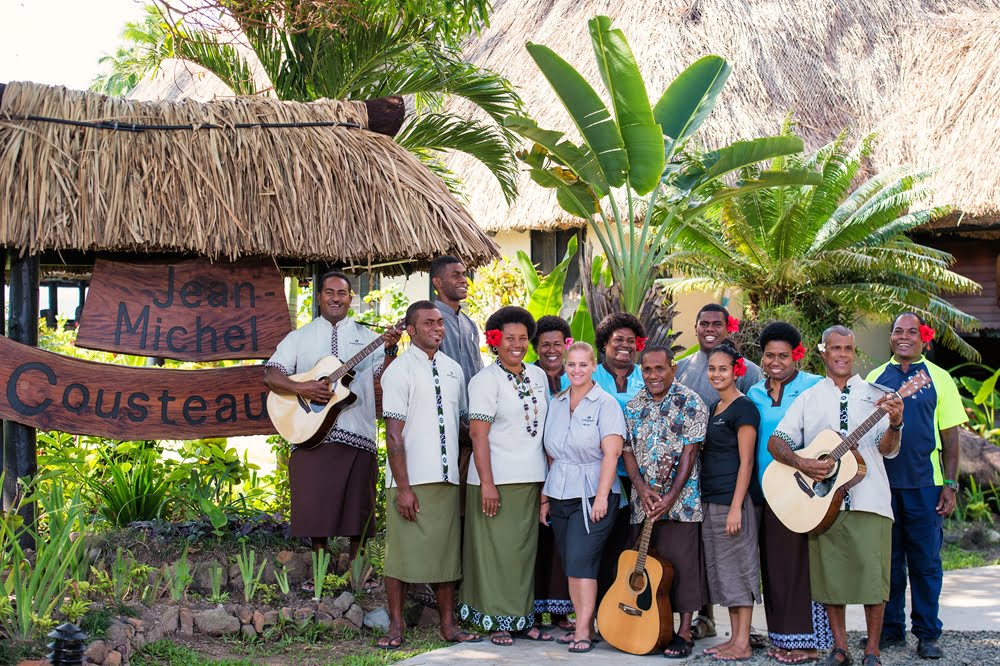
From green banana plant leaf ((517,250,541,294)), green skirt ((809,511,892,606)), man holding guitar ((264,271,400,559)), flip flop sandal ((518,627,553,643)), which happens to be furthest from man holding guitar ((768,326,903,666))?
green banana plant leaf ((517,250,541,294))

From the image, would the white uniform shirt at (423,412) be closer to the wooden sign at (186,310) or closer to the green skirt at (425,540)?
the green skirt at (425,540)

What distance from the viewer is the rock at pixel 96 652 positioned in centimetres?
443

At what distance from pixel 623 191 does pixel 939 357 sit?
14.3ft

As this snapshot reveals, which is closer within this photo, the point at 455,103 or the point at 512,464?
the point at 512,464

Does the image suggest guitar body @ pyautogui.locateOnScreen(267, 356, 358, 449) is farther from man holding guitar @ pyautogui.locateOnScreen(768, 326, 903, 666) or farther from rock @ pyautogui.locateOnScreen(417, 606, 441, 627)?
man holding guitar @ pyautogui.locateOnScreen(768, 326, 903, 666)

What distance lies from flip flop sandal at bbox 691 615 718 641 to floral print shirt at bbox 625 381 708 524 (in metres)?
0.74

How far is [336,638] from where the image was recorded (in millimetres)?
5359

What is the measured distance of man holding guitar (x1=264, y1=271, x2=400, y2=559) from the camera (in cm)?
568

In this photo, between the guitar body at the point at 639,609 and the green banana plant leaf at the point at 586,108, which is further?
the green banana plant leaf at the point at 586,108

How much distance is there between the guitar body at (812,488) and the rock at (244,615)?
8.70 ft

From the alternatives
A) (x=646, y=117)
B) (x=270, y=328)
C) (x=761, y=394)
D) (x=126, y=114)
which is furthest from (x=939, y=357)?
(x=126, y=114)

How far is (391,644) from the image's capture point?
522 cm

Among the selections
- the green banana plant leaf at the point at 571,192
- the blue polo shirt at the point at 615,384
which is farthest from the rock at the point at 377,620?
the green banana plant leaf at the point at 571,192

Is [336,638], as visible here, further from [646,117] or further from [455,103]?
[455,103]
